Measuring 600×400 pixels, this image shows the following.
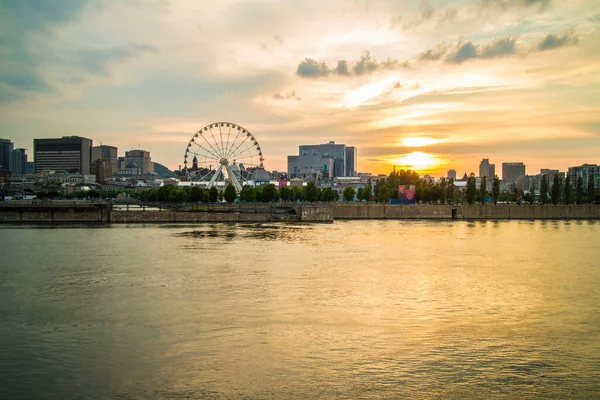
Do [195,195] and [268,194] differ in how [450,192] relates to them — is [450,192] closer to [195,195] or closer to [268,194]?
[268,194]

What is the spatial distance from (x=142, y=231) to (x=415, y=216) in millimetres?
49358

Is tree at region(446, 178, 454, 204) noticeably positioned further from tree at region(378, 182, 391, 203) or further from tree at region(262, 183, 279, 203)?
tree at region(262, 183, 279, 203)

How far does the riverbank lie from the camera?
8100 centimetres

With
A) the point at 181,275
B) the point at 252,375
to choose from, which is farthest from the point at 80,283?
the point at 252,375

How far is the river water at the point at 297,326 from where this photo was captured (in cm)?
1530

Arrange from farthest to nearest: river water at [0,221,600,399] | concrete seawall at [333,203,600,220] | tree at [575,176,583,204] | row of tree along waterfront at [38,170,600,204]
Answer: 1. tree at [575,176,583,204]
2. row of tree along waterfront at [38,170,600,204]
3. concrete seawall at [333,203,600,220]
4. river water at [0,221,600,399]

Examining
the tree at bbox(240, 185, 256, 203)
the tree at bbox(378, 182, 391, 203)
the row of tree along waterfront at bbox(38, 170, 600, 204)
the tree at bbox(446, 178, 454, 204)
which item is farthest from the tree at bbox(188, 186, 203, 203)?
the tree at bbox(446, 178, 454, 204)

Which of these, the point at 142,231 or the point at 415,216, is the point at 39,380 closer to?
the point at 142,231

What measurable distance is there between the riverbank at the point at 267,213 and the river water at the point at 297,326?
41097 mm

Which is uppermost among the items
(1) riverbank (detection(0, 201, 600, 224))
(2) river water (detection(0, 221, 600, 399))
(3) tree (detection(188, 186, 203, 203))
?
(3) tree (detection(188, 186, 203, 203))

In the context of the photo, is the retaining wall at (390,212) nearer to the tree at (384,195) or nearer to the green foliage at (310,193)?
the green foliage at (310,193)

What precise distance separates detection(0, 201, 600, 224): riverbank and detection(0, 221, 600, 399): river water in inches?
1618

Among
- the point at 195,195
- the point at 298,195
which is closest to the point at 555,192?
the point at 298,195

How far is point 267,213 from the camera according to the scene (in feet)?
291
